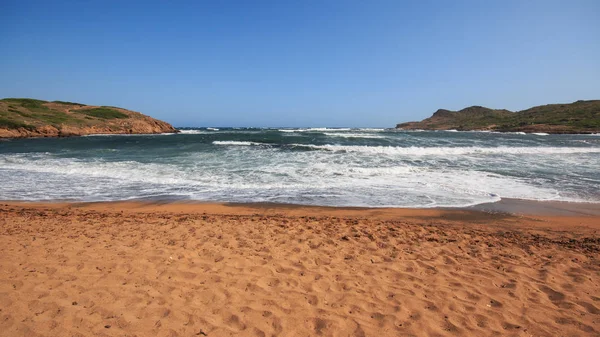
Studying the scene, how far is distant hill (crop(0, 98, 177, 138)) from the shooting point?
36188mm

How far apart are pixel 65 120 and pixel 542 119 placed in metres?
94.6

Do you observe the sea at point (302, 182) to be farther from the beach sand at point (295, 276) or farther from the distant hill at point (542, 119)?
the distant hill at point (542, 119)

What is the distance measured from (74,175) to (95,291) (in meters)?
11.7

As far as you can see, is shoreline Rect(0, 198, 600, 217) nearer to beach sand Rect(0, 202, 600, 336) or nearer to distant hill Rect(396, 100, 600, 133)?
beach sand Rect(0, 202, 600, 336)

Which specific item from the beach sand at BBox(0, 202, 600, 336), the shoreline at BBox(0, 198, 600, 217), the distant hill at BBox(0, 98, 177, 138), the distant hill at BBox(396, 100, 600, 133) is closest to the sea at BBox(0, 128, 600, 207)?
the shoreline at BBox(0, 198, 600, 217)

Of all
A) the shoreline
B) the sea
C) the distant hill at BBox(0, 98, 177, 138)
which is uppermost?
the distant hill at BBox(0, 98, 177, 138)

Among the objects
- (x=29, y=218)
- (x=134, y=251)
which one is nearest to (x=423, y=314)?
(x=134, y=251)

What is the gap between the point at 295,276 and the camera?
13.8ft

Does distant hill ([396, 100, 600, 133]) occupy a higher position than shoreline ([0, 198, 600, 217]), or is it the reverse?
distant hill ([396, 100, 600, 133])

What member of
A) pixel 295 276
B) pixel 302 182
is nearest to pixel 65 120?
pixel 302 182

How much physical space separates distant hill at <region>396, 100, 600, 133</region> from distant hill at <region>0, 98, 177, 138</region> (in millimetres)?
73422

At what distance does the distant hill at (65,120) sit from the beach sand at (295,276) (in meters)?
39.7

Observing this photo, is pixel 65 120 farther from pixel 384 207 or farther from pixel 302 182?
pixel 384 207

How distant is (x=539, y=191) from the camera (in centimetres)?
998
